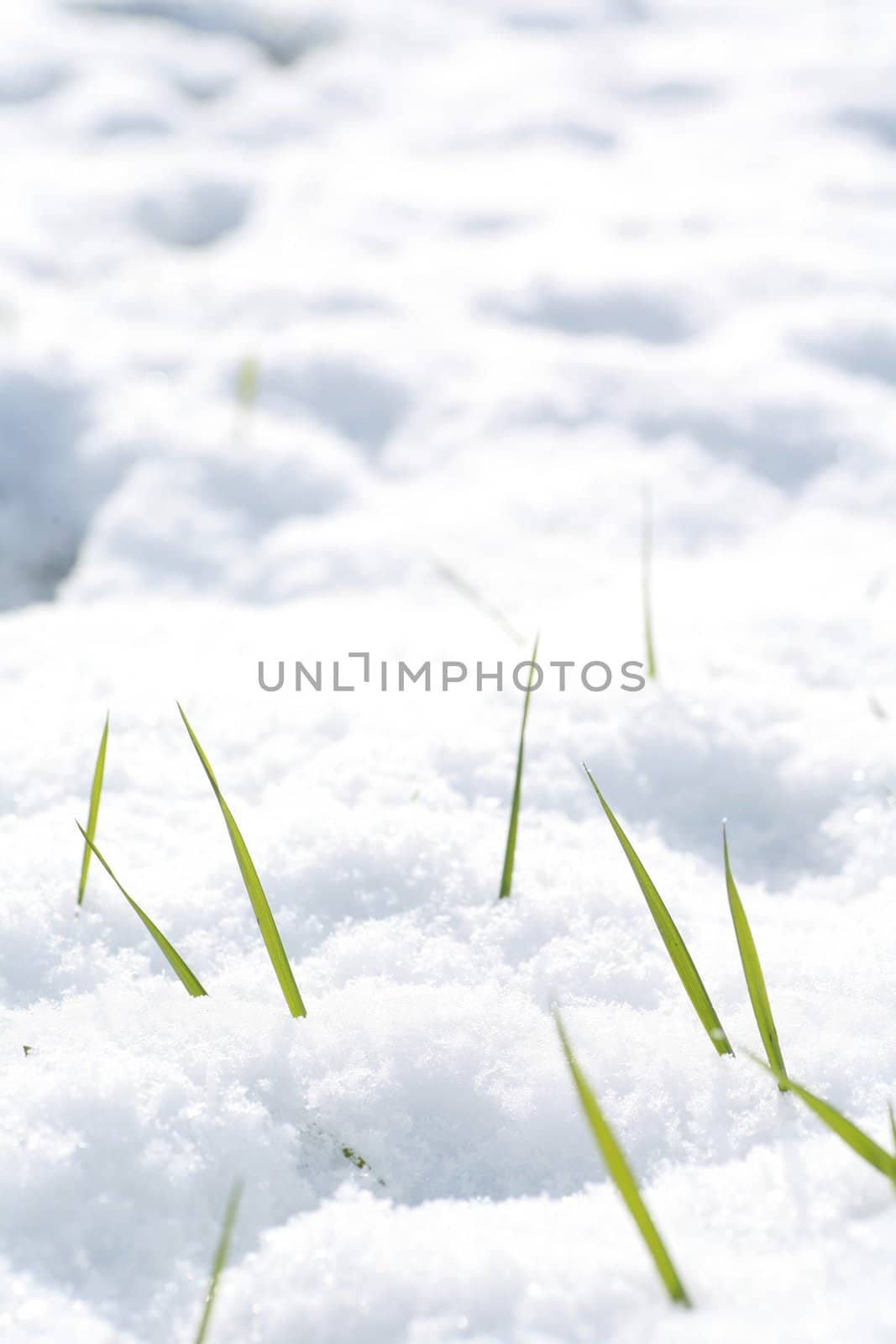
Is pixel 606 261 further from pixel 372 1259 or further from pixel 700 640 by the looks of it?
pixel 372 1259

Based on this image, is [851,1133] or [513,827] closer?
[851,1133]

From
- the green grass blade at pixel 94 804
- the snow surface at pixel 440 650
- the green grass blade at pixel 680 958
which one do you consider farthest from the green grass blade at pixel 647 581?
the green grass blade at pixel 94 804

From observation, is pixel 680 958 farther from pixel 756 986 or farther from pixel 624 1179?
pixel 624 1179

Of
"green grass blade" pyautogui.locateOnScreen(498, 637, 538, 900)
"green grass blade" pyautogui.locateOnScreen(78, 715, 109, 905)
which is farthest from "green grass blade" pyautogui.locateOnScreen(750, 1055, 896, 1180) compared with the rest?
"green grass blade" pyautogui.locateOnScreen(78, 715, 109, 905)

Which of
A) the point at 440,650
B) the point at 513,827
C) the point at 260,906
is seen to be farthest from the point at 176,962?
the point at 440,650

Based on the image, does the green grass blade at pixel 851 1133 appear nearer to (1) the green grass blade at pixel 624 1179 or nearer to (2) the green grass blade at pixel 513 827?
(1) the green grass blade at pixel 624 1179

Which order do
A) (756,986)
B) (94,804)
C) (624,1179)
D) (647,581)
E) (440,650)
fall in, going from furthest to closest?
(440,650) < (647,581) < (94,804) < (756,986) < (624,1179)

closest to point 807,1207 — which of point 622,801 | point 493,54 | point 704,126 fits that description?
point 622,801
